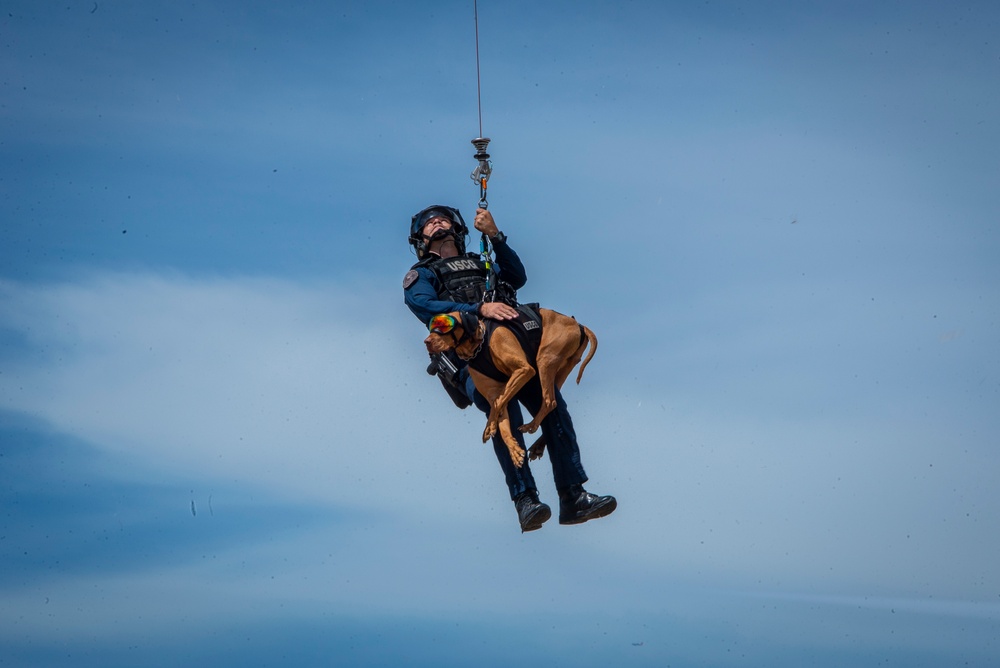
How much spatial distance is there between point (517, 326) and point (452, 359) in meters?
0.82

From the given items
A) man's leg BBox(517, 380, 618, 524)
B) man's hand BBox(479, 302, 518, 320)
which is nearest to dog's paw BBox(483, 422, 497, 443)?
man's leg BBox(517, 380, 618, 524)

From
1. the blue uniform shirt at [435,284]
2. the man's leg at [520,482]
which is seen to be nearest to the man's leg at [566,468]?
→ the man's leg at [520,482]

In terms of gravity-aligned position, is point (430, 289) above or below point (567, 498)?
above

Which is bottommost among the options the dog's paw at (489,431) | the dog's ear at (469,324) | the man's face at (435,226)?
the dog's paw at (489,431)

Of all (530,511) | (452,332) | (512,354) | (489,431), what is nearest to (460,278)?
(452,332)

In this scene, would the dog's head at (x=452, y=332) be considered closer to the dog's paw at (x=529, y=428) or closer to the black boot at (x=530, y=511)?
the dog's paw at (x=529, y=428)

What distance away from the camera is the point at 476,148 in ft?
43.5

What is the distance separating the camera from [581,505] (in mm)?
13617

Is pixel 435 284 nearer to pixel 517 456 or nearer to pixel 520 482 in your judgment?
pixel 517 456

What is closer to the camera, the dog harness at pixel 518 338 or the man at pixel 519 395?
the dog harness at pixel 518 338

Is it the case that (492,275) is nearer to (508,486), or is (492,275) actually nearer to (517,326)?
(517,326)

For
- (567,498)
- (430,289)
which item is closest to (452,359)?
(430,289)

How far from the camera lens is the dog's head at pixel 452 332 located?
13.3m

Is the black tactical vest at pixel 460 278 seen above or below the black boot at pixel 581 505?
above
